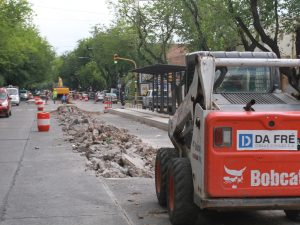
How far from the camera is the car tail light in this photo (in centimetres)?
554

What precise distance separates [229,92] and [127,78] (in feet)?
266

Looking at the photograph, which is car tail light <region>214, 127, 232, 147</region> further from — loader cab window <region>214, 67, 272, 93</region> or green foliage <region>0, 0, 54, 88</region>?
green foliage <region>0, 0, 54, 88</region>

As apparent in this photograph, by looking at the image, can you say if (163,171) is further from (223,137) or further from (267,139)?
(267,139)

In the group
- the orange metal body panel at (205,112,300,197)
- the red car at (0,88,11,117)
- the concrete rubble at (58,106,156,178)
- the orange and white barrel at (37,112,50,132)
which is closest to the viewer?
the orange metal body panel at (205,112,300,197)

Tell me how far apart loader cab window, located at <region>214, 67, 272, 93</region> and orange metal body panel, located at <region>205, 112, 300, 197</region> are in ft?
4.59

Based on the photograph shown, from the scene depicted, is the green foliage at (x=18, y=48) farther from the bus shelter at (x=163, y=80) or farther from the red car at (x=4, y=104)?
the bus shelter at (x=163, y=80)

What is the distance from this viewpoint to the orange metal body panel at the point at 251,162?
5.54 meters

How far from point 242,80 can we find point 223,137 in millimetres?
1746

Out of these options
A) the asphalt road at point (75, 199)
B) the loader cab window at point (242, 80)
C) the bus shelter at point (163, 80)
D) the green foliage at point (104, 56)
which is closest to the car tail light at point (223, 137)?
the asphalt road at point (75, 199)

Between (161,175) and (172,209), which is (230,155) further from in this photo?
(161,175)

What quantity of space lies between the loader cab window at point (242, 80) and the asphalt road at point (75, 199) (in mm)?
1587

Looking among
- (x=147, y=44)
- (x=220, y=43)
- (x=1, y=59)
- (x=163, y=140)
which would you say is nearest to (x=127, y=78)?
(x=147, y=44)

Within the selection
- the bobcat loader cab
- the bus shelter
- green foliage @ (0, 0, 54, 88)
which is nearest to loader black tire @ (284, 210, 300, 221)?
the bobcat loader cab

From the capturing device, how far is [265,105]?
654 centimetres
